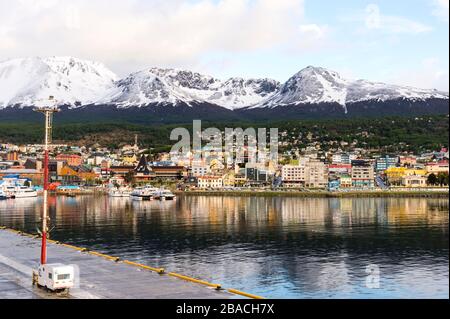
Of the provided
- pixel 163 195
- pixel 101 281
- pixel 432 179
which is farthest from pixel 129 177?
pixel 101 281

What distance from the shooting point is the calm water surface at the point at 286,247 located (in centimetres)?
1762

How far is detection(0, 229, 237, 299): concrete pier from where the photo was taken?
556 inches

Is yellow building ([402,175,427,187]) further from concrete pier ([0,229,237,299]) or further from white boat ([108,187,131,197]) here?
concrete pier ([0,229,237,299])

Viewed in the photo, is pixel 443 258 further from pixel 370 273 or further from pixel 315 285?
pixel 315 285

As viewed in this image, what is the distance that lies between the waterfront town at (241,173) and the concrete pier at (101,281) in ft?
227

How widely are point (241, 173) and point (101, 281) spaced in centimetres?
8882


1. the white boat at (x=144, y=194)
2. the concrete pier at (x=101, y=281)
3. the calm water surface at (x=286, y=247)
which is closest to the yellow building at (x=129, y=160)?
the white boat at (x=144, y=194)

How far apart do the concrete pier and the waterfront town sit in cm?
6925

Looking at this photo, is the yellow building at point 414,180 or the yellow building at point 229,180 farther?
the yellow building at point 229,180

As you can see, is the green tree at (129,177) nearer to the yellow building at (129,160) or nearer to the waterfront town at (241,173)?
the waterfront town at (241,173)

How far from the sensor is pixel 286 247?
84.1 feet

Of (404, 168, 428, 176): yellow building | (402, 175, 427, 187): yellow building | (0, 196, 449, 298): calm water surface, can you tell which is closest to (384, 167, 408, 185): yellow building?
(404, 168, 428, 176): yellow building

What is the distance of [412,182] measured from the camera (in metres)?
92.6

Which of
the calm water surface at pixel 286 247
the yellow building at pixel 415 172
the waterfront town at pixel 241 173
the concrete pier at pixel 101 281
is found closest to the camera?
the concrete pier at pixel 101 281
